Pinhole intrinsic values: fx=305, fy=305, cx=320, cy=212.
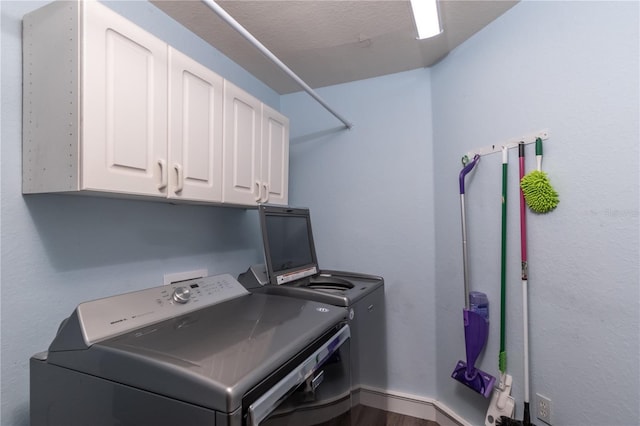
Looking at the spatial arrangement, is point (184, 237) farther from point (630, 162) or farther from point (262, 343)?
point (630, 162)

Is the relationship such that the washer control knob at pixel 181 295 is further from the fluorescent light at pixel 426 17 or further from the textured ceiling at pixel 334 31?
the fluorescent light at pixel 426 17

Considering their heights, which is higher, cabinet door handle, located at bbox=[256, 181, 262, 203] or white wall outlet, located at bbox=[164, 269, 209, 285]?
cabinet door handle, located at bbox=[256, 181, 262, 203]

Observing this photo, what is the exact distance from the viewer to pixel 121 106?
1113mm

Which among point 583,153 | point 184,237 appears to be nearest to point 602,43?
point 583,153

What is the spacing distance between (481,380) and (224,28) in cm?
252

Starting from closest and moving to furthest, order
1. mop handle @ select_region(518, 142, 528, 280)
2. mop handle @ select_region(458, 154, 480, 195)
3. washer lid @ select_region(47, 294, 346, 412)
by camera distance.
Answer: washer lid @ select_region(47, 294, 346, 412), mop handle @ select_region(518, 142, 528, 280), mop handle @ select_region(458, 154, 480, 195)

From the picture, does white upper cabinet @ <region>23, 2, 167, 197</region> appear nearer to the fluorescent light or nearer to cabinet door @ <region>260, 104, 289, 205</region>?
cabinet door @ <region>260, 104, 289, 205</region>

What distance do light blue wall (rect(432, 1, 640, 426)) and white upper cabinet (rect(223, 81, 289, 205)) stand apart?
3.99 ft

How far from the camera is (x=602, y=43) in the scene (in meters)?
1.27

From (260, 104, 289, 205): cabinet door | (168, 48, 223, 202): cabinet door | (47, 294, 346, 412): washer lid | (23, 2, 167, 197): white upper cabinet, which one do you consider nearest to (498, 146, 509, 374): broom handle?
(47, 294, 346, 412): washer lid

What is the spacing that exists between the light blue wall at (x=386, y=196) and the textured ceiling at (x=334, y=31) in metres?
0.25

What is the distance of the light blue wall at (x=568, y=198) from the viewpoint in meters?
1.20

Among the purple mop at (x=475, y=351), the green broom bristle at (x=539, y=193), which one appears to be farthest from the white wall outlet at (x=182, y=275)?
the green broom bristle at (x=539, y=193)

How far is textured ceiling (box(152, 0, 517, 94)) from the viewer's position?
1620 millimetres
